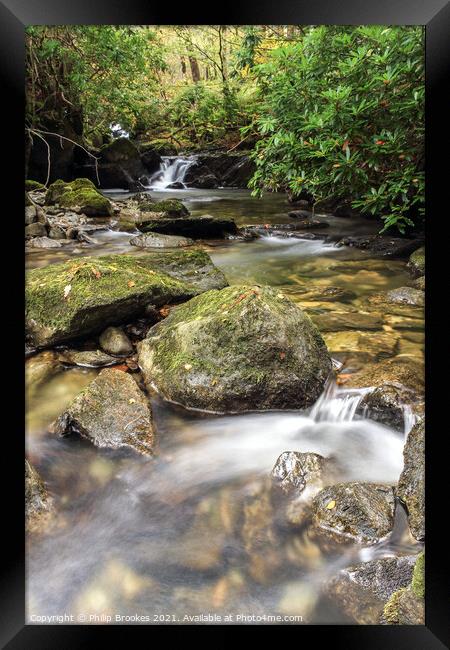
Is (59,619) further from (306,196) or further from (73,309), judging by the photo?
(306,196)

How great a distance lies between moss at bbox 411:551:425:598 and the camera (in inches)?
67.9

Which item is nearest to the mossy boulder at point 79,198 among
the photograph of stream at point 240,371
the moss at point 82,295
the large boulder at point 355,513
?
the photograph of stream at point 240,371

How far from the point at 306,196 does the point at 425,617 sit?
384 centimetres

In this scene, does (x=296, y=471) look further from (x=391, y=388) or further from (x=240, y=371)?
(x=391, y=388)

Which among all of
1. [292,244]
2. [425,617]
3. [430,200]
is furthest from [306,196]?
[425,617]

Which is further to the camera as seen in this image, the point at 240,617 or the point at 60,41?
the point at 60,41

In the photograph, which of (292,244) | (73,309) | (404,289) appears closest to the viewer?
(73,309)

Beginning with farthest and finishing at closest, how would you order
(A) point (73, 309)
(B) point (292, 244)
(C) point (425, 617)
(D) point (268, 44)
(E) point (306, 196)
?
(B) point (292, 244) < (E) point (306, 196) < (A) point (73, 309) < (D) point (268, 44) < (C) point (425, 617)

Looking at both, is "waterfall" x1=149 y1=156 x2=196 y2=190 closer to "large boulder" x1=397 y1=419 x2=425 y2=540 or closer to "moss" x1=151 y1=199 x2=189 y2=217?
"moss" x1=151 y1=199 x2=189 y2=217

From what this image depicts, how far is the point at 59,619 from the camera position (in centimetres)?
176

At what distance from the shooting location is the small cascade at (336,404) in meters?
2.98

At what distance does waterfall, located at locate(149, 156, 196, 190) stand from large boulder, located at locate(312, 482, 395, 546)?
5.06 metres

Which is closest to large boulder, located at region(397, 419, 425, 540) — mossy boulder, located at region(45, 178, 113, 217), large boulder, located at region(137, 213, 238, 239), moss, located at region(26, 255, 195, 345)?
moss, located at region(26, 255, 195, 345)

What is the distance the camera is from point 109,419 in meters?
2.70
